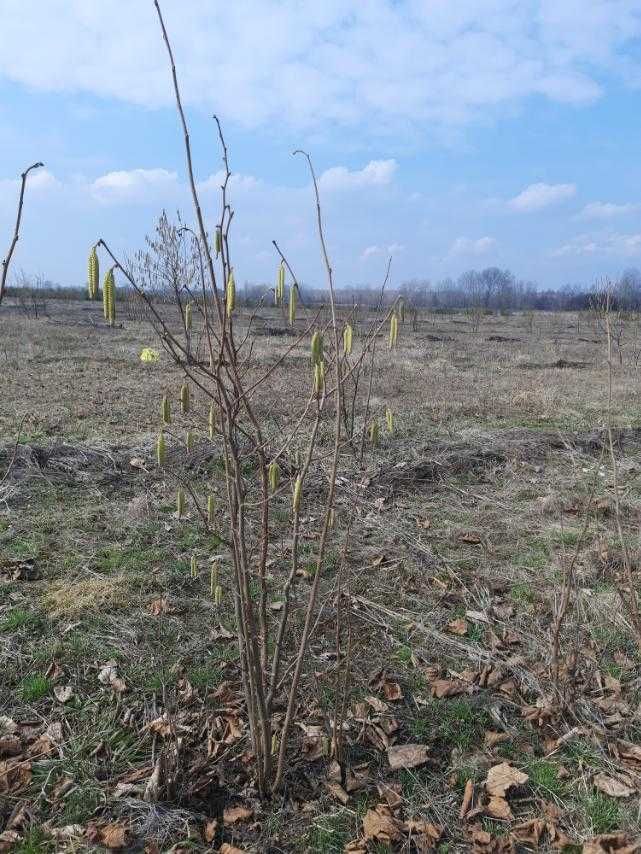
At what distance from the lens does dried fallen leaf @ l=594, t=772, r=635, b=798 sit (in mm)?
2145

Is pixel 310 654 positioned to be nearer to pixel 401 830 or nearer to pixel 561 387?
pixel 401 830

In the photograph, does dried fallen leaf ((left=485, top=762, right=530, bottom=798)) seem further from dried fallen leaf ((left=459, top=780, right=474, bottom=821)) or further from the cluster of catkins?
the cluster of catkins

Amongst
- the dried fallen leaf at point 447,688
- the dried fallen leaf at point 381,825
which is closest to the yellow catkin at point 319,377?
the dried fallen leaf at point 381,825

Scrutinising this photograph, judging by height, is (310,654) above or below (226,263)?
below

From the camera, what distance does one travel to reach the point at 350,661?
2.34 metres

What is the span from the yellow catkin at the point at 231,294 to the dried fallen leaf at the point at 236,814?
1.75 m

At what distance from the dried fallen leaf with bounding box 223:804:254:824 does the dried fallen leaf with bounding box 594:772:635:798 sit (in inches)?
51.2

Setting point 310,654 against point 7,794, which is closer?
point 7,794

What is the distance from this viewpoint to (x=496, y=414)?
862 centimetres

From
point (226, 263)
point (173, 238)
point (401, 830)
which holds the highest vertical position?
point (173, 238)

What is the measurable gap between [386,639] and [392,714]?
56 cm

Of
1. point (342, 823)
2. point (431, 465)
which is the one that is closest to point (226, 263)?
point (342, 823)

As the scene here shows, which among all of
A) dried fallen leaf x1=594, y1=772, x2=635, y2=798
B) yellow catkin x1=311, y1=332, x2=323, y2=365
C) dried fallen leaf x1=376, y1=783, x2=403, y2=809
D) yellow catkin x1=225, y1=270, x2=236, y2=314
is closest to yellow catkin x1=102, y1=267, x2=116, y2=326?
yellow catkin x1=225, y1=270, x2=236, y2=314

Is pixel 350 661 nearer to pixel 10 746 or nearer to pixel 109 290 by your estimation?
pixel 10 746
